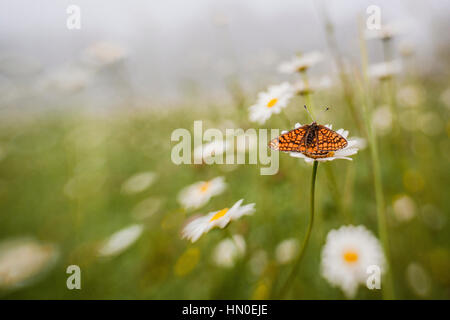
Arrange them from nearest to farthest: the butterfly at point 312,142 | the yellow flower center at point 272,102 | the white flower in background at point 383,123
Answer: the butterfly at point 312,142, the yellow flower center at point 272,102, the white flower in background at point 383,123

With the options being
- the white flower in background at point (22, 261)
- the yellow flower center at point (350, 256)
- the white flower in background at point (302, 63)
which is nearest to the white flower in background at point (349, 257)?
the yellow flower center at point (350, 256)

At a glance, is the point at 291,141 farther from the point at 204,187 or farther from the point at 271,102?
the point at 204,187

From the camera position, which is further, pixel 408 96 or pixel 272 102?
pixel 408 96

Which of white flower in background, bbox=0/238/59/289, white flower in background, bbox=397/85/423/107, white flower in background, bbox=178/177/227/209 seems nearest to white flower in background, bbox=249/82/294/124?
white flower in background, bbox=178/177/227/209

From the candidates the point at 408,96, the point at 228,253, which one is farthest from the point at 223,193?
the point at 408,96

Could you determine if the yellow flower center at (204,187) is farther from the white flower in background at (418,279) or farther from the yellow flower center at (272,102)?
the white flower in background at (418,279)

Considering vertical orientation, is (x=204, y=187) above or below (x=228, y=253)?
above

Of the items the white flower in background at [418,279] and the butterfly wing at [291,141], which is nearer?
the butterfly wing at [291,141]
